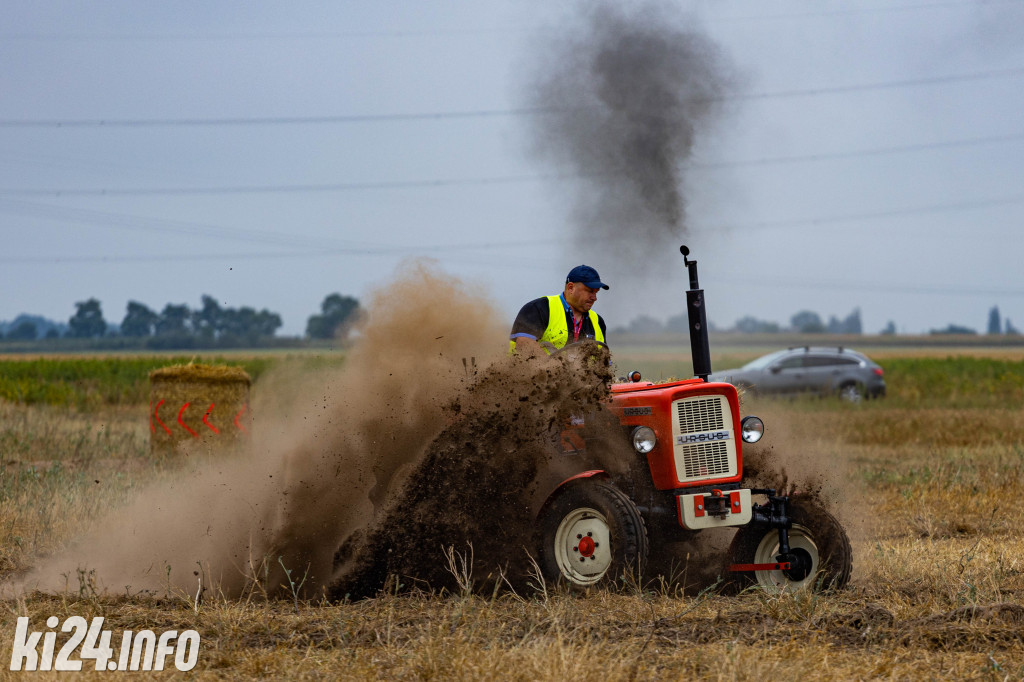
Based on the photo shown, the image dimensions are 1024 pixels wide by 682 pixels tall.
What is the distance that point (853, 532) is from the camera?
7488 mm

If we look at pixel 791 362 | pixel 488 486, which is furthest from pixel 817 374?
pixel 488 486

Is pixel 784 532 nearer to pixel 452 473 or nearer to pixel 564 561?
pixel 564 561

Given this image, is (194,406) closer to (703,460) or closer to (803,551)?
(703,460)

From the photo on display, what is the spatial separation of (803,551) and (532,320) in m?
2.22

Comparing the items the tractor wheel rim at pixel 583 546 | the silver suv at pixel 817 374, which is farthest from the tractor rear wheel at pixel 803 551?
the silver suv at pixel 817 374

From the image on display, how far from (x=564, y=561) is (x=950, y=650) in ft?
6.95

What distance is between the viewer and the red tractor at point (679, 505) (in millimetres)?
5906

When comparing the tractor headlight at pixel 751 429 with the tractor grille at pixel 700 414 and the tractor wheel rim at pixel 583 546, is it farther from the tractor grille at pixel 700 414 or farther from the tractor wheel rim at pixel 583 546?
the tractor wheel rim at pixel 583 546

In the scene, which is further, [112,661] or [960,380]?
[960,380]

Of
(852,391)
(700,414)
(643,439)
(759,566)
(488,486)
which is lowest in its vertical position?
(852,391)

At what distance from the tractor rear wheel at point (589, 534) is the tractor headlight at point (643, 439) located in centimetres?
28

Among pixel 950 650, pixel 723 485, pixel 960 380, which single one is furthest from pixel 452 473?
pixel 960 380

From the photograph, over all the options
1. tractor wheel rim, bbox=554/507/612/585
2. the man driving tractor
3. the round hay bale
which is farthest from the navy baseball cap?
the round hay bale

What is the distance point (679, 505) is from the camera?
19.7ft
